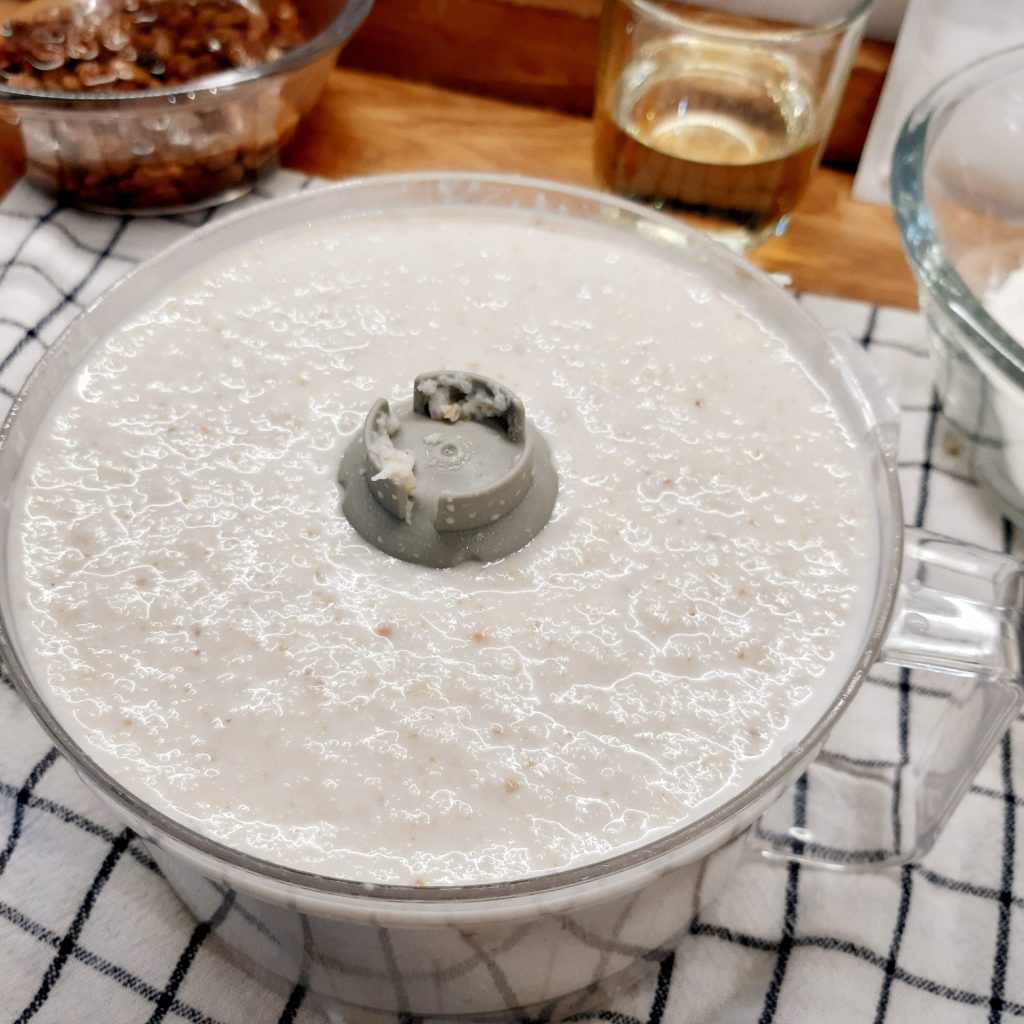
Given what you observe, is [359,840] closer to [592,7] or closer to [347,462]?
[347,462]

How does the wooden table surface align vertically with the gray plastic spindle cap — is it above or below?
below

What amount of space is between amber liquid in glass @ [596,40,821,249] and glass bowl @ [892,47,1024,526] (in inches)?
5.2

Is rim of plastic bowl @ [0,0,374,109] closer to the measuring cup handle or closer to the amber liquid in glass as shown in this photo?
the amber liquid in glass

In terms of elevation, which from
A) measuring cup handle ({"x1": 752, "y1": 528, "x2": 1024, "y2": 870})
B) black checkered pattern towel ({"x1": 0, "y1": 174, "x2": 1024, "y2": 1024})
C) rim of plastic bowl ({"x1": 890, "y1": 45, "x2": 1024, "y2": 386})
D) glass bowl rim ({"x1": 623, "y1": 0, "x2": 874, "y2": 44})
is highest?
glass bowl rim ({"x1": 623, "y1": 0, "x2": 874, "y2": 44})

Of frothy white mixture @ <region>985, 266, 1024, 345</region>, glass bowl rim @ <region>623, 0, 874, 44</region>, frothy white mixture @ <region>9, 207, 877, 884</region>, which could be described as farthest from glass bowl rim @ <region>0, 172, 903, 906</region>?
glass bowl rim @ <region>623, 0, 874, 44</region>

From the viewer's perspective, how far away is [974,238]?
1226mm

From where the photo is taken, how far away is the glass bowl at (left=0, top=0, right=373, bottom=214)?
45.1 inches

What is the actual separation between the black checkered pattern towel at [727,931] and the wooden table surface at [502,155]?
21.1 inches

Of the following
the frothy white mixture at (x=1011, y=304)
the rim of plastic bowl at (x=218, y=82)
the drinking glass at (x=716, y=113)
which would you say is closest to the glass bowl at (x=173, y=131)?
the rim of plastic bowl at (x=218, y=82)

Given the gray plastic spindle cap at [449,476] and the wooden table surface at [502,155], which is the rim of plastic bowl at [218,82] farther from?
the gray plastic spindle cap at [449,476]

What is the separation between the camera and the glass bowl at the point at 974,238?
978mm

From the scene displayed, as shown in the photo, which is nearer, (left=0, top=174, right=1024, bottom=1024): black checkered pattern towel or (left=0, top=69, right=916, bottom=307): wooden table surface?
(left=0, top=174, right=1024, bottom=1024): black checkered pattern towel

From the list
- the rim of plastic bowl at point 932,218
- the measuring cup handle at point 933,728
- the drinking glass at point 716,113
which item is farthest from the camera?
the drinking glass at point 716,113

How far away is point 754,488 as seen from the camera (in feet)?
2.60
